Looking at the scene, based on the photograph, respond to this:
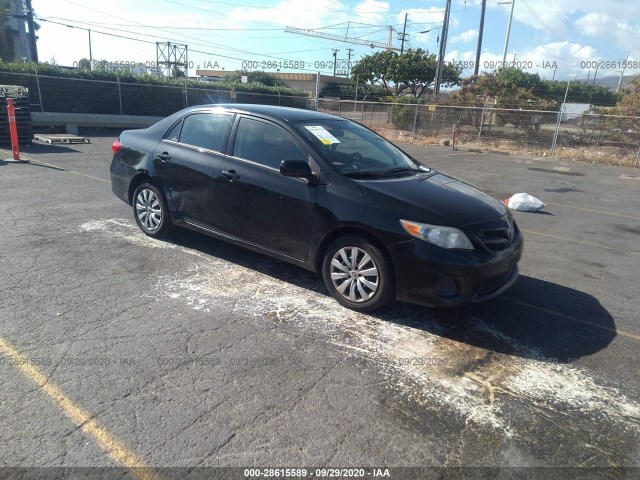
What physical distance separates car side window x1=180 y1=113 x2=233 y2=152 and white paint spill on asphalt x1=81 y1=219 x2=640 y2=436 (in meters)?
1.35

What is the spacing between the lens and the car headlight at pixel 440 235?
374 cm

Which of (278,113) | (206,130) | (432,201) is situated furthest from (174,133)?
(432,201)

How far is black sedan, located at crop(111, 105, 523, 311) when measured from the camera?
12.4 ft

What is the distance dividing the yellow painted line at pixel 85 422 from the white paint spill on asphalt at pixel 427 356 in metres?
1.29

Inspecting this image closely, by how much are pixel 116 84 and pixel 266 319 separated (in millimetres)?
21173

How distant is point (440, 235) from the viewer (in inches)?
148

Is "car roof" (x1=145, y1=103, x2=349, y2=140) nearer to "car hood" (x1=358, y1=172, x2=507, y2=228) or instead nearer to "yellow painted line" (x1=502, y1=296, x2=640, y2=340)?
"car hood" (x1=358, y1=172, x2=507, y2=228)

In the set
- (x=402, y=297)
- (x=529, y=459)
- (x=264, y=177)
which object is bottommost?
(x=529, y=459)

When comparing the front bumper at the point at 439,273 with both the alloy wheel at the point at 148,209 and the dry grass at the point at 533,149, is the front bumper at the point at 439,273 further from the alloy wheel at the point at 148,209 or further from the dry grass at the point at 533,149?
the dry grass at the point at 533,149

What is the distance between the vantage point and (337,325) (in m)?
3.86

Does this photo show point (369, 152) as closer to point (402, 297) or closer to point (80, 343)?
point (402, 297)

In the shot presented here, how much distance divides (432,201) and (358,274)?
89cm

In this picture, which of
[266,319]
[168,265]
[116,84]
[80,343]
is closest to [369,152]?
[266,319]

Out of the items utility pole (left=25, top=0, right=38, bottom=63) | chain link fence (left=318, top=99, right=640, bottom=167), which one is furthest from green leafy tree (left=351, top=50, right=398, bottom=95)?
utility pole (left=25, top=0, right=38, bottom=63)
